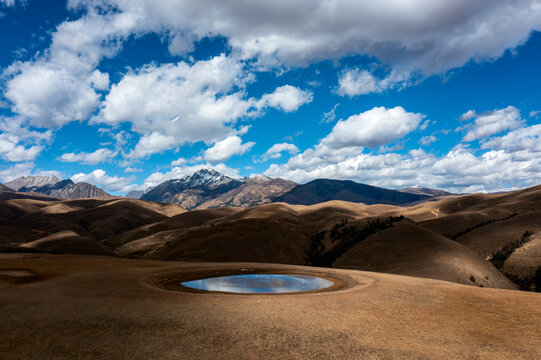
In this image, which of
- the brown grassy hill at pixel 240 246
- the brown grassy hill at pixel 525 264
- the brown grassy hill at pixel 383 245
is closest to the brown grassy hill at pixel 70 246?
the brown grassy hill at pixel 383 245

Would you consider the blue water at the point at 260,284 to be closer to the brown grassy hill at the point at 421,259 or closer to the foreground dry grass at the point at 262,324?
Result: the foreground dry grass at the point at 262,324

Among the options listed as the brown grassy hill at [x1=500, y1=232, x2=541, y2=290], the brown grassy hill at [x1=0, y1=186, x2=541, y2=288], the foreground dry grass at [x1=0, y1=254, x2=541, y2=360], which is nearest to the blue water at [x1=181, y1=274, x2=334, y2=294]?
the foreground dry grass at [x1=0, y1=254, x2=541, y2=360]

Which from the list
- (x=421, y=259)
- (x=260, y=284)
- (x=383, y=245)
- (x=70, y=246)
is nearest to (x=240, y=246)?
(x=383, y=245)

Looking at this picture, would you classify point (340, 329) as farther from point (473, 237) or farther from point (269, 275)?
point (473, 237)

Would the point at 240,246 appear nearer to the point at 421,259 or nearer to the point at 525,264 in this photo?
the point at 421,259

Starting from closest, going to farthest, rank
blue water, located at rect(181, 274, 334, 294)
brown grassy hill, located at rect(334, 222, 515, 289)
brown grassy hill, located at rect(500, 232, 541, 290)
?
blue water, located at rect(181, 274, 334, 294), brown grassy hill, located at rect(334, 222, 515, 289), brown grassy hill, located at rect(500, 232, 541, 290)

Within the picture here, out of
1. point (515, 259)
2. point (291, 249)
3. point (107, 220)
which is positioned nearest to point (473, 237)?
point (515, 259)

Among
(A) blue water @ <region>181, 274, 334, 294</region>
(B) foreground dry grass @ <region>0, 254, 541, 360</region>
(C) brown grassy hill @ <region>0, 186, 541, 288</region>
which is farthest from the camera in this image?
(C) brown grassy hill @ <region>0, 186, 541, 288</region>

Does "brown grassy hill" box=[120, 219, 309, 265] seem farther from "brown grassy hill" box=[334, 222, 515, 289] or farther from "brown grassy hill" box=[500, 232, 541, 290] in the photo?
"brown grassy hill" box=[500, 232, 541, 290]
